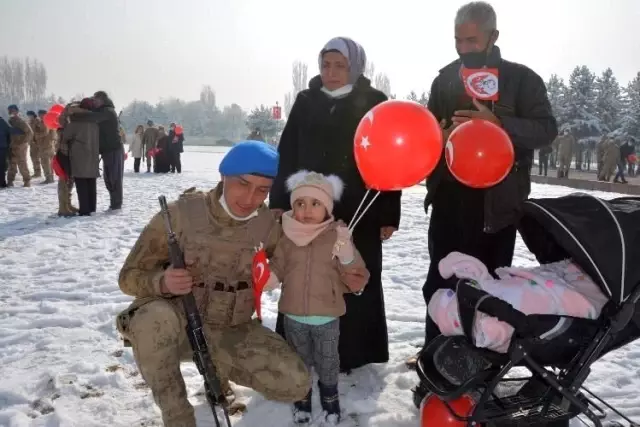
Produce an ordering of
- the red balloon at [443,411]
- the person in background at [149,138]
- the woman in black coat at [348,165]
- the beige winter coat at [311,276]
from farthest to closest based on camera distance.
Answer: the person in background at [149,138] → the woman in black coat at [348,165] → the beige winter coat at [311,276] → the red balloon at [443,411]

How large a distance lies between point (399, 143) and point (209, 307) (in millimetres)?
1224

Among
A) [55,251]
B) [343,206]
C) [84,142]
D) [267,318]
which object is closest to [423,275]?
[267,318]

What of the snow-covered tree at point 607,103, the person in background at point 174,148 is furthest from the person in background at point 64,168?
the snow-covered tree at point 607,103

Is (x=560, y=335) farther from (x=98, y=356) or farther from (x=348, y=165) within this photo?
(x=98, y=356)

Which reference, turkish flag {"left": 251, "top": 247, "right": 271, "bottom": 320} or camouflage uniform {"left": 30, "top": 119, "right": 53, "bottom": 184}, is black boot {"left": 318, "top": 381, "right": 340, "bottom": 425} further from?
camouflage uniform {"left": 30, "top": 119, "right": 53, "bottom": 184}

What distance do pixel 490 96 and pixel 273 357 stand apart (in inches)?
68.1

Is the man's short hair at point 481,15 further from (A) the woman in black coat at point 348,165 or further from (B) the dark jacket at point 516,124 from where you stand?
(A) the woman in black coat at point 348,165

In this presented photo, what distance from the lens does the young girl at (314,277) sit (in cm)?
244

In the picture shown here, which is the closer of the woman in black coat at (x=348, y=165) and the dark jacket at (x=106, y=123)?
the woman in black coat at (x=348, y=165)

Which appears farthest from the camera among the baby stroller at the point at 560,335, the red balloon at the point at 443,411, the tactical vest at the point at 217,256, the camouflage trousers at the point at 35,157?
the camouflage trousers at the point at 35,157

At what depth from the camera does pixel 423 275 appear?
515 centimetres

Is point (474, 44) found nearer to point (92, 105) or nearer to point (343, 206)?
point (343, 206)

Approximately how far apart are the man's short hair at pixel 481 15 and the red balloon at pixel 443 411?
6.00 ft

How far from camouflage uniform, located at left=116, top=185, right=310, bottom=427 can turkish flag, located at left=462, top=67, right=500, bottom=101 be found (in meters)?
1.29
